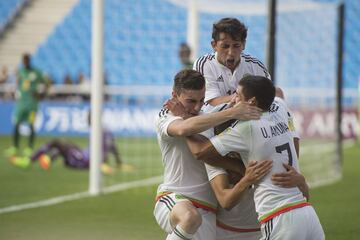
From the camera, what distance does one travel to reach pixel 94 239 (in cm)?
838

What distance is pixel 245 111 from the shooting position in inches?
201

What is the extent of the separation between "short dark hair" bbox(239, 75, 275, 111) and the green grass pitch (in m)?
3.56

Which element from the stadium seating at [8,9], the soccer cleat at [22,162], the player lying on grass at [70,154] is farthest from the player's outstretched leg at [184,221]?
the stadium seating at [8,9]

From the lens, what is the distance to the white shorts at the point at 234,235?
576 centimetres

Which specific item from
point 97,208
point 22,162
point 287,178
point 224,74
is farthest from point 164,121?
point 22,162

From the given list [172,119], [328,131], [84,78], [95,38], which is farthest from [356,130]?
[172,119]

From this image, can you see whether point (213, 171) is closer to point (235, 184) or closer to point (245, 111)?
point (235, 184)

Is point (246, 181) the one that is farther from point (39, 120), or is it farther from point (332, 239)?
point (39, 120)

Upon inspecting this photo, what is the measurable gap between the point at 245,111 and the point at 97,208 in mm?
5703

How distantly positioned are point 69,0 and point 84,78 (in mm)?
3972

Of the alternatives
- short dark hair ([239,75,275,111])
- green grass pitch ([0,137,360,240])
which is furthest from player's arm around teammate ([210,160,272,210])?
green grass pitch ([0,137,360,240])

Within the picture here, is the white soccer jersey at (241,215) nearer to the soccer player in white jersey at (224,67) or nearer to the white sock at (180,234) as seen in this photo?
the soccer player in white jersey at (224,67)

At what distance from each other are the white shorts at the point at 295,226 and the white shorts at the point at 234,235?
69cm

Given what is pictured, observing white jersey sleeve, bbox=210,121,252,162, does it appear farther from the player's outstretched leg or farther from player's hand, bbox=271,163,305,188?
the player's outstretched leg
